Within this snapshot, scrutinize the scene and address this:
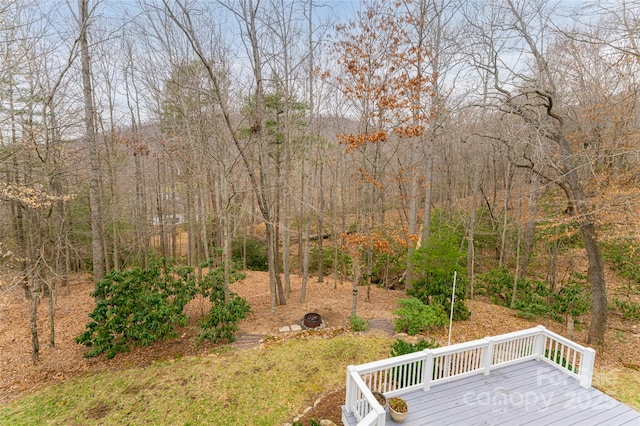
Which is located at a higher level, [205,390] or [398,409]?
[398,409]

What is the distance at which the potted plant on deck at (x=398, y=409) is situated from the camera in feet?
13.2

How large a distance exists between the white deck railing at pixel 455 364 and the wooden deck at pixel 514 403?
5.2 inches

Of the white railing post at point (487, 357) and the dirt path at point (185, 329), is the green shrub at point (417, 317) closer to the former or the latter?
the dirt path at point (185, 329)

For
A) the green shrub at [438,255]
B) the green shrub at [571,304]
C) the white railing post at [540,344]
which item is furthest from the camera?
the green shrub at [438,255]

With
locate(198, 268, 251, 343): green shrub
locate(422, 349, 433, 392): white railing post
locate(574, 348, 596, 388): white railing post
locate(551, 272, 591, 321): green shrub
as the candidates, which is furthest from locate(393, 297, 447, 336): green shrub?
locate(198, 268, 251, 343): green shrub

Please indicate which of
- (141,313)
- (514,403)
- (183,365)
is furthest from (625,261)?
(141,313)

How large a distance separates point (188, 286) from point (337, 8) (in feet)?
27.1

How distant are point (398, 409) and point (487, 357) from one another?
2049mm

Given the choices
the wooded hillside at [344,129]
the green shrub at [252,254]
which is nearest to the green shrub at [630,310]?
the wooded hillside at [344,129]

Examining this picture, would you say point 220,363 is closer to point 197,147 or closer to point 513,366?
point 513,366

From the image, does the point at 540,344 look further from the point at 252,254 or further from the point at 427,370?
the point at 252,254

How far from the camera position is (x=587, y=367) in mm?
4789

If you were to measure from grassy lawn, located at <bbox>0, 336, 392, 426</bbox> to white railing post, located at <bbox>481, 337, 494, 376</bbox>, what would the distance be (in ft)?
6.66

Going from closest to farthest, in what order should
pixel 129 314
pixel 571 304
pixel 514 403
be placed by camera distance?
pixel 514 403 → pixel 129 314 → pixel 571 304
